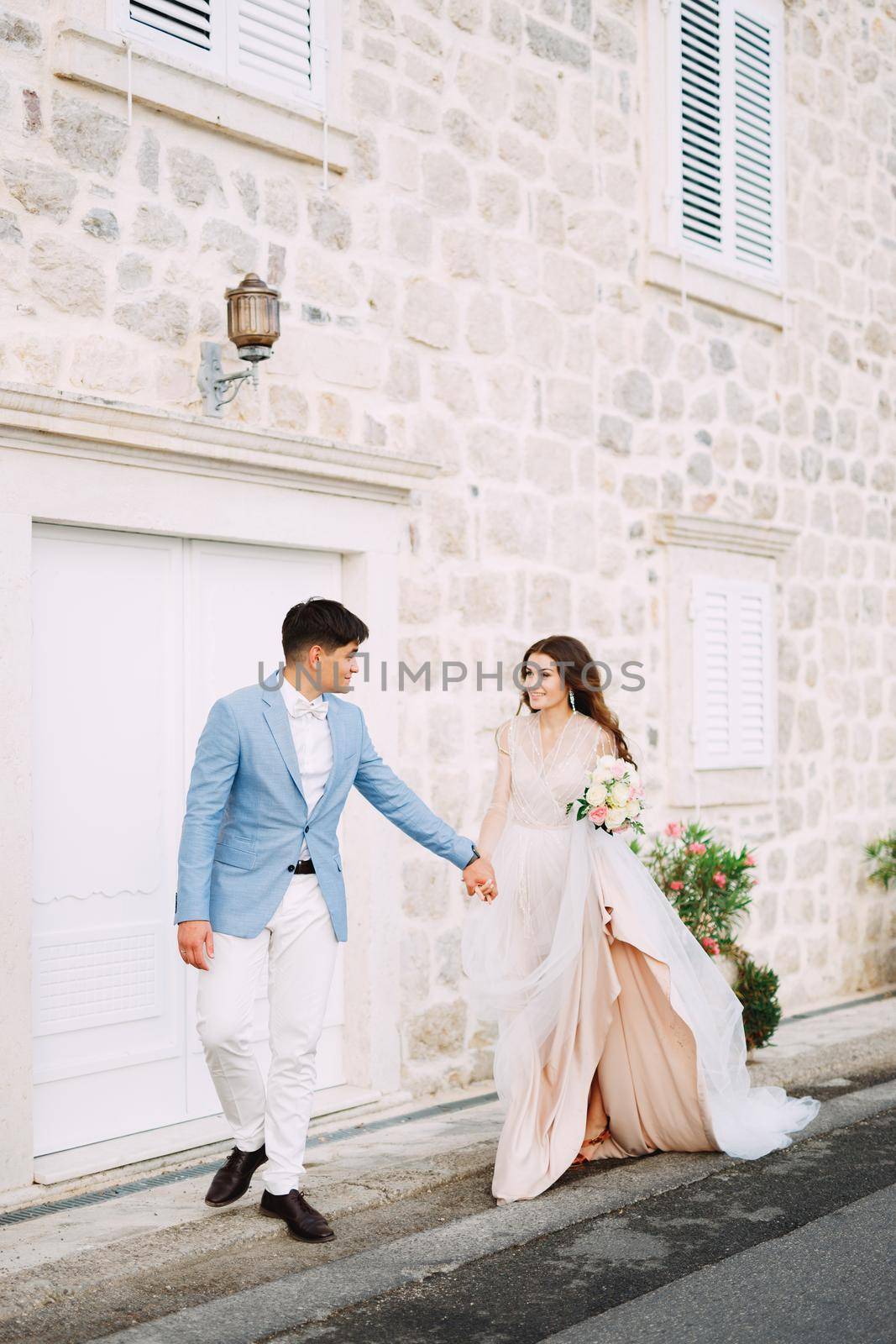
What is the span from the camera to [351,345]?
6.18 meters

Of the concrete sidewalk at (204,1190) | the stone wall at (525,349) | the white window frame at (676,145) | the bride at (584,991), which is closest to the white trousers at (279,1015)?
the concrete sidewalk at (204,1190)

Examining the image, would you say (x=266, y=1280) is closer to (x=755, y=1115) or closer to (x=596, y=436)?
(x=755, y=1115)

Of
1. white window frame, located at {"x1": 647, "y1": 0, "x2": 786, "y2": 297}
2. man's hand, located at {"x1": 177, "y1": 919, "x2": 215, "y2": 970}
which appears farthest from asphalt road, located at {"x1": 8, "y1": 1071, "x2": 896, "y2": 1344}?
white window frame, located at {"x1": 647, "y1": 0, "x2": 786, "y2": 297}

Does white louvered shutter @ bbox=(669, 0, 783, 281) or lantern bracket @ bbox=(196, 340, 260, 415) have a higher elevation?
white louvered shutter @ bbox=(669, 0, 783, 281)

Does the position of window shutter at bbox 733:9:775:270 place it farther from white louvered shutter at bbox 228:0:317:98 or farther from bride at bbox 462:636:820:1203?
bride at bbox 462:636:820:1203

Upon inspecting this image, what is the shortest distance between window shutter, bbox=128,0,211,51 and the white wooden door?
1998mm

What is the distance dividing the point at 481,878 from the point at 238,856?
94cm

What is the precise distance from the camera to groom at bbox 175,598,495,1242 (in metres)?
4.39

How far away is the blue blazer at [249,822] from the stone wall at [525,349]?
156cm

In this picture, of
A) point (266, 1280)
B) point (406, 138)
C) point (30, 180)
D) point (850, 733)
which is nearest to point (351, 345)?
point (406, 138)

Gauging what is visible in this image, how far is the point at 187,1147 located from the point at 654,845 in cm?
314

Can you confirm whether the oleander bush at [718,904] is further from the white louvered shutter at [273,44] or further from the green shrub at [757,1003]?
the white louvered shutter at [273,44]

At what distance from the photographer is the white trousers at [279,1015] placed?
4.40 metres

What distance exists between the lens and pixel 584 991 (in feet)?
17.0
